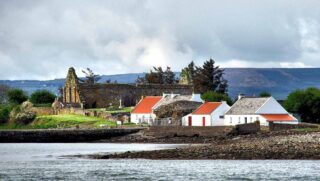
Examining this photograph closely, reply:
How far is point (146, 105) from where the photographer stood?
111375mm

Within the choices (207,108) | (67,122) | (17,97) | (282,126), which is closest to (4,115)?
(17,97)

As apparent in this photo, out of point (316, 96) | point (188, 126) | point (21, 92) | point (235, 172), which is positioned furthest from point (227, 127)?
point (21, 92)

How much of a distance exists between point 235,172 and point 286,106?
51328 millimetres

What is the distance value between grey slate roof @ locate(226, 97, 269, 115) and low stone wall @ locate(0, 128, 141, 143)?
10071mm

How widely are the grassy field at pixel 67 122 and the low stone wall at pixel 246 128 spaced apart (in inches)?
703

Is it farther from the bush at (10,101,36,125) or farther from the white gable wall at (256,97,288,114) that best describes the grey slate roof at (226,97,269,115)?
the bush at (10,101,36,125)

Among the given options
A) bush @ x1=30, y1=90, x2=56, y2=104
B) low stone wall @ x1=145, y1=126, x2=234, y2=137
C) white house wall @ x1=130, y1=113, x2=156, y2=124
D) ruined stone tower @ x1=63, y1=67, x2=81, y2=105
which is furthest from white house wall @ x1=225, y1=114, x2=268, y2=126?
bush @ x1=30, y1=90, x2=56, y2=104

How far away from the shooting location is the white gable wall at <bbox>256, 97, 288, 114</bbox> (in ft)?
321

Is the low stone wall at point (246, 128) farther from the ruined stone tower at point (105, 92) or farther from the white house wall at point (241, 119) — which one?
the ruined stone tower at point (105, 92)

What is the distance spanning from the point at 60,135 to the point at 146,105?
14.7 metres

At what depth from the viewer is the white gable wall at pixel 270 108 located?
97875mm

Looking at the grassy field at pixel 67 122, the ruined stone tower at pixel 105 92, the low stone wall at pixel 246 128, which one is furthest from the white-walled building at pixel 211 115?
the ruined stone tower at pixel 105 92

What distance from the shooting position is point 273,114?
98.1 m

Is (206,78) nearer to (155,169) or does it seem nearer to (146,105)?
(146,105)
